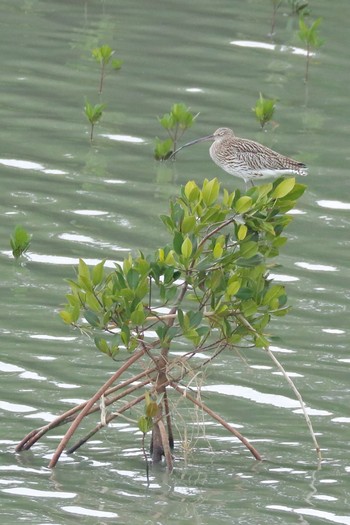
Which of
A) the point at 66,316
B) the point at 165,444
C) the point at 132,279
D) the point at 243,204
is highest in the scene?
the point at 243,204

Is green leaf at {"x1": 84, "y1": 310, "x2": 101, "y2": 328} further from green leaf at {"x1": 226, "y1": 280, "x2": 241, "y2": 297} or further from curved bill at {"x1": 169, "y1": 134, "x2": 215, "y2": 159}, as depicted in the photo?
curved bill at {"x1": 169, "y1": 134, "x2": 215, "y2": 159}

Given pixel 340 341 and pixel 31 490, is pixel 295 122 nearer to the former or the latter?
pixel 340 341

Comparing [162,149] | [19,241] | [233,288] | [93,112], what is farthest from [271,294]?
[93,112]

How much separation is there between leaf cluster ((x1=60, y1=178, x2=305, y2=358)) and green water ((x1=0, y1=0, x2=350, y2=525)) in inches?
17.8

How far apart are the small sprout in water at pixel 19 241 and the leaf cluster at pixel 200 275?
9.51ft

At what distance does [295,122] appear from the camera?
1287 centimetres

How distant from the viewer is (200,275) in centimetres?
639

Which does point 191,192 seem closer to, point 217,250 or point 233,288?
point 217,250

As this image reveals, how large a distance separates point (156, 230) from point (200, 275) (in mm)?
3857

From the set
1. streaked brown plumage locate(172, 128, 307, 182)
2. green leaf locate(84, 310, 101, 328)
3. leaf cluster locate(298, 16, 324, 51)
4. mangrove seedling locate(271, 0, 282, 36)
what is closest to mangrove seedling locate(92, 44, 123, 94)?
leaf cluster locate(298, 16, 324, 51)

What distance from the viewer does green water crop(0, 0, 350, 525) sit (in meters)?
6.34

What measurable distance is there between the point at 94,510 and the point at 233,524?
0.56 metres

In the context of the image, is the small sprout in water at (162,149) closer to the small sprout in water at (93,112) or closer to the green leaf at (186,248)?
the small sprout in water at (93,112)

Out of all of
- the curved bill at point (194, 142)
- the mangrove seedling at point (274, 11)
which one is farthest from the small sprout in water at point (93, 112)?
the mangrove seedling at point (274, 11)
